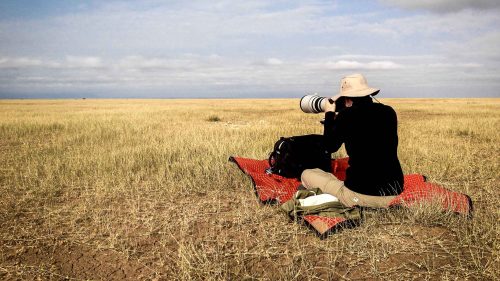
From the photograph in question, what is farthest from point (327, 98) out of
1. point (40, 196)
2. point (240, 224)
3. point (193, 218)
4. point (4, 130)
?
point (4, 130)

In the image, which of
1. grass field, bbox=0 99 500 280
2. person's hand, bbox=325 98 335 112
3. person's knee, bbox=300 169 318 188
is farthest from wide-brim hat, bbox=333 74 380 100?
grass field, bbox=0 99 500 280

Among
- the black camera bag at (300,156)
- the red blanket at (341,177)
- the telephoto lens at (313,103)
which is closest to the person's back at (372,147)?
the red blanket at (341,177)

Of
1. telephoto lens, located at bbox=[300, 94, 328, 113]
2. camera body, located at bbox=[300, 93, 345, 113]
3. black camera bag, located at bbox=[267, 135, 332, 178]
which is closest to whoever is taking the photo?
camera body, located at bbox=[300, 93, 345, 113]

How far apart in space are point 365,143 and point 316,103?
1.12 m

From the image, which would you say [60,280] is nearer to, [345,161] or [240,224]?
[240,224]

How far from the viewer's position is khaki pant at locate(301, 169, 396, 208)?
3.67m

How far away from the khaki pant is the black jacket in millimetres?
60

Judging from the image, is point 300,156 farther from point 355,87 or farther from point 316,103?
point 355,87

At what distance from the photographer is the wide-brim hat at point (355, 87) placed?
344 cm

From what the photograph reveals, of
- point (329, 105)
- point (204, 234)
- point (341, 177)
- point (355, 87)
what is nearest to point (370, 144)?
point (355, 87)

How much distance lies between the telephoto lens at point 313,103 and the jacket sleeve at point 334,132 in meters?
0.28

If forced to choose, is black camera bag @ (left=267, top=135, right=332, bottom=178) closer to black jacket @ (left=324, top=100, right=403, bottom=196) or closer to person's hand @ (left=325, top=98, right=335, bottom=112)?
person's hand @ (left=325, top=98, right=335, bottom=112)

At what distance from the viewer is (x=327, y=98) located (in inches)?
163

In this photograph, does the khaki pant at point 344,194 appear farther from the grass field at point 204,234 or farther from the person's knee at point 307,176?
the grass field at point 204,234
